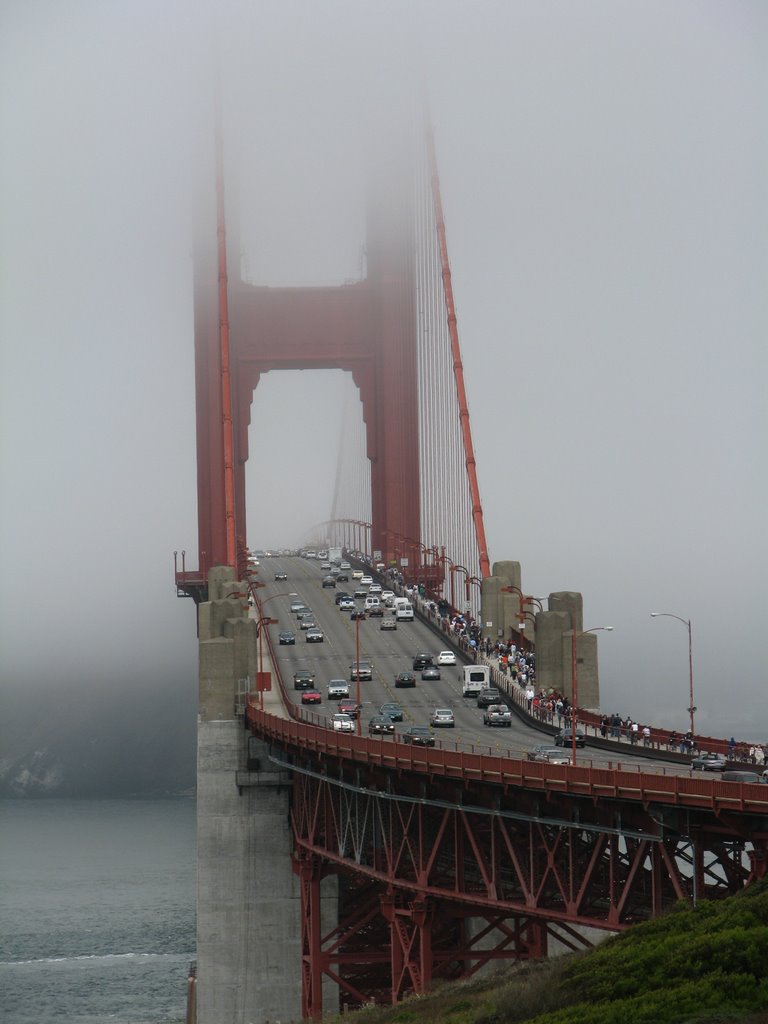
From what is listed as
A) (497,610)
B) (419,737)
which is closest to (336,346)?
(497,610)

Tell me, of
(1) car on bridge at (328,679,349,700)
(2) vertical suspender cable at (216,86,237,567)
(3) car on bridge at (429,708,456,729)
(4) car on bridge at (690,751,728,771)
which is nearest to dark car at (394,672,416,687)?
(1) car on bridge at (328,679,349,700)

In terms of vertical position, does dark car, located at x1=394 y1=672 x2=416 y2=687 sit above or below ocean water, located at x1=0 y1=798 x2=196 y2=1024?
A: above

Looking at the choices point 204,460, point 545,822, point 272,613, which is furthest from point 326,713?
point 204,460

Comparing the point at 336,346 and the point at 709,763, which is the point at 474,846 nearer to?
the point at 709,763

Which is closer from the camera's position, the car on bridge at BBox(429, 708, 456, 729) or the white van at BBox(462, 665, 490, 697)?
the car on bridge at BBox(429, 708, 456, 729)

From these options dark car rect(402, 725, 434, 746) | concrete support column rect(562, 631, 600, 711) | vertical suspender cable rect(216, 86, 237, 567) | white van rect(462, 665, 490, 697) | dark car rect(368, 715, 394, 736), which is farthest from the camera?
vertical suspender cable rect(216, 86, 237, 567)

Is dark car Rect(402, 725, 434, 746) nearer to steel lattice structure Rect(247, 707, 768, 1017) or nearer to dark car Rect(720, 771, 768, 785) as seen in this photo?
steel lattice structure Rect(247, 707, 768, 1017)

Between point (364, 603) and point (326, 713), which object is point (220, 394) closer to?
point (364, 603)
